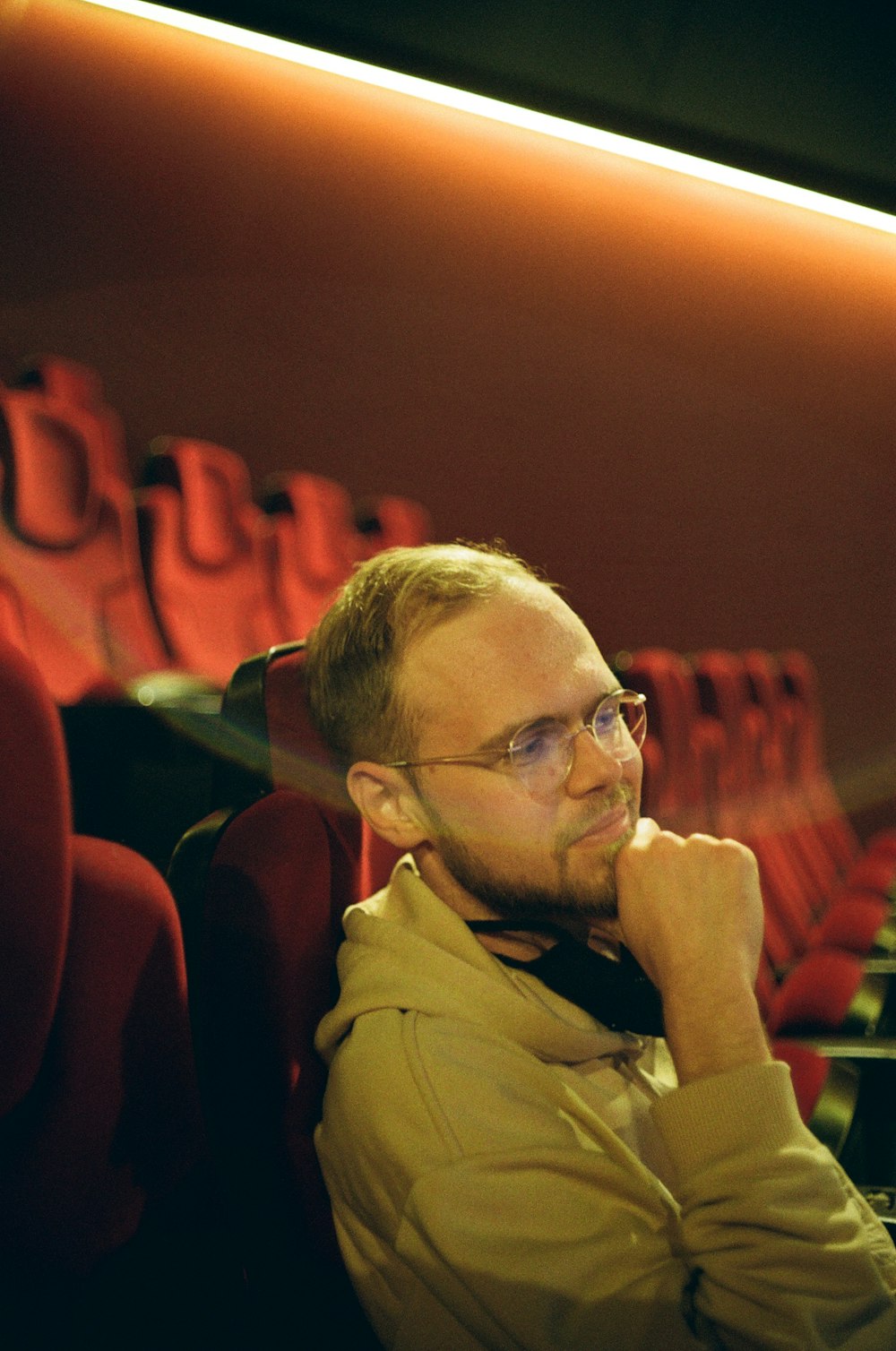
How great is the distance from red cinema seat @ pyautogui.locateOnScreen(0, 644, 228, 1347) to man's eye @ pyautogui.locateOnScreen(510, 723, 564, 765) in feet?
0.65

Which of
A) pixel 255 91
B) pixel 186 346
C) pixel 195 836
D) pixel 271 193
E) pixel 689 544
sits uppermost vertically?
pixel 255 91

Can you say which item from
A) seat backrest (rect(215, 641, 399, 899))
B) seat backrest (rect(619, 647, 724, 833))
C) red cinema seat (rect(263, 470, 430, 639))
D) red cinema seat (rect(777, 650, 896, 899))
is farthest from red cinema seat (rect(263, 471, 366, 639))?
red cinema seat (rect(777, 650, 896, 899))

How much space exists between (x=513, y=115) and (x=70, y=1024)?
209cm

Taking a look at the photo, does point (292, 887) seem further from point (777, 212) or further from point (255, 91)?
point (777, 212)

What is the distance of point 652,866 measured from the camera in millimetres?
526

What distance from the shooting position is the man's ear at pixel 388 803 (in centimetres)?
58

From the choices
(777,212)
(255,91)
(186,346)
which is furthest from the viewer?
(777,212)

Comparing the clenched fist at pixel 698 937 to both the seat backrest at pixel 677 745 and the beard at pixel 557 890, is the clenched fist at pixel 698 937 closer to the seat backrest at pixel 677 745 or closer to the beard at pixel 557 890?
the beard at pixel 557 890

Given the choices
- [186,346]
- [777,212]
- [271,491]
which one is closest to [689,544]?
[777,212]

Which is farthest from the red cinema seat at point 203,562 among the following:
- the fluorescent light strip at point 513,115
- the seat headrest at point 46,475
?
the fluorescent light strip at point 513,115

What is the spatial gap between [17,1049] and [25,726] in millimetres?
120

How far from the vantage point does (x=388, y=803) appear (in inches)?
23.0

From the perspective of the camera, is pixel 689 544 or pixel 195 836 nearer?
pixel 195 836

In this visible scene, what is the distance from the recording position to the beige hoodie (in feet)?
1.29
